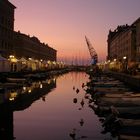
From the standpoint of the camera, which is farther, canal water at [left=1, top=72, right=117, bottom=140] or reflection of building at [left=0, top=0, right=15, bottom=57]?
reflection of building at [left=0, top=0, right=15, bottom=57]

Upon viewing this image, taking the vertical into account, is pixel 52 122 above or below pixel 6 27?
below

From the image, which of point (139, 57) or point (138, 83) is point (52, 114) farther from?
point (139, 57)

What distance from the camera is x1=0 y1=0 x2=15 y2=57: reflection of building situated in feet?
377

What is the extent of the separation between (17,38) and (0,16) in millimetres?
46893

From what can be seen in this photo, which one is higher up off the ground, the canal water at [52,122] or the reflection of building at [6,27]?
the reflection of building at [6,27]

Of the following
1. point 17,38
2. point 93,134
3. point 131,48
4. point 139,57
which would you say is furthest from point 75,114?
point 17,38

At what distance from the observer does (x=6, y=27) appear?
120125 mm

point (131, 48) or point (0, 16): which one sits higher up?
point (0, 16)

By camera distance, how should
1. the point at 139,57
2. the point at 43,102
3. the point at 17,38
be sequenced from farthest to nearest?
the point at 17,38
the point at 139,57
the point at 43,102

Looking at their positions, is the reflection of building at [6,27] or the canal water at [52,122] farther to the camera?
the reflection of building at [6,27]

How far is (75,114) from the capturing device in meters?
38.0

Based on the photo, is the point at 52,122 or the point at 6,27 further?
the point at 6,27

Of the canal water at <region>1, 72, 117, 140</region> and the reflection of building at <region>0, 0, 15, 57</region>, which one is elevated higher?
the reflection of building at <region>0, 0, 15, 57</region>

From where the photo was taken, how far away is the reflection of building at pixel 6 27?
377 feet
